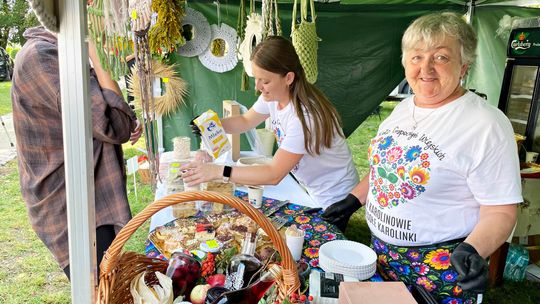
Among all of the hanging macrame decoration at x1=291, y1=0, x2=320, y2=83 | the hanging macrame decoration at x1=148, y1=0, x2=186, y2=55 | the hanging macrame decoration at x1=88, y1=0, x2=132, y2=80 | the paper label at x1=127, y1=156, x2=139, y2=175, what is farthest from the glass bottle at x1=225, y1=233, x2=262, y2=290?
the paper label at x1=127, y1=156, x2=139, y2=175

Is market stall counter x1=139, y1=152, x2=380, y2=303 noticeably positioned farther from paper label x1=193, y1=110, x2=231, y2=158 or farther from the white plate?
paper label x1=193, y1=110, x2=231, y2=158

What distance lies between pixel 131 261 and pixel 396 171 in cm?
91

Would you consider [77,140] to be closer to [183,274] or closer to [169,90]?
[183,274]

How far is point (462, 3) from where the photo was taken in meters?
4.33

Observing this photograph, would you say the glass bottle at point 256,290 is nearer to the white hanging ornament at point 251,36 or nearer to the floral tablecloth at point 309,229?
the floral tablecloth at point 309,229

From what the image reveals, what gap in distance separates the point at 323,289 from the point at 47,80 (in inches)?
43.9

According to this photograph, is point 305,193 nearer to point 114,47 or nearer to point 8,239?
point 114,47

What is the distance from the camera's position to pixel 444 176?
1.26 metres

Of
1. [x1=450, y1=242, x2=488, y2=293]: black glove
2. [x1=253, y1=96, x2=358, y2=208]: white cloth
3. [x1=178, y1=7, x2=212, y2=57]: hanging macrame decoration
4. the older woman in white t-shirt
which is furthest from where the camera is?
[x1=178, y1=7, x2=212, y2=57]: hanging macrame decoration

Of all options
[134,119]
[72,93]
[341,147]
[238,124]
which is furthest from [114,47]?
[238,124]

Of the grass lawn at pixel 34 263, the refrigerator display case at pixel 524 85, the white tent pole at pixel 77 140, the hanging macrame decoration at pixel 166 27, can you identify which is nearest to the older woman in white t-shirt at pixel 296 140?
the white tent pole at pixel 77 140

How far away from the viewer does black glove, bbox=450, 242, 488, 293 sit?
1104 mm

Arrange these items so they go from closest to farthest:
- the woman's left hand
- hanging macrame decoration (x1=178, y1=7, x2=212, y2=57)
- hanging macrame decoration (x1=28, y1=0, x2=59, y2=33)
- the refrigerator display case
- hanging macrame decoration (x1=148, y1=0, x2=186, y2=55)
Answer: hanging macrame decoration (x1=28, y1=0, x2=59, y2=33) → the woman's left hand → hanging macrame decoration (x1=148, y1=0, x2=186, y2=55) → the refrigerator display case → hanging macrame decoration (x1=178, y1=7, x2=212, y2=57)

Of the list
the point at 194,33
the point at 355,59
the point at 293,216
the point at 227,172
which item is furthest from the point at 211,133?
the point at 355,59
